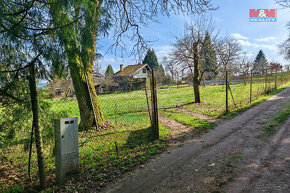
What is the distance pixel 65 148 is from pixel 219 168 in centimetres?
289

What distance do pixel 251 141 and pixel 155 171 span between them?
2.87 metres

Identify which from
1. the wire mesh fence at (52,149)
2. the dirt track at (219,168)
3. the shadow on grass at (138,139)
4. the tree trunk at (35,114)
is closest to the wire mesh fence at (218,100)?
the dirt track at (219,168)

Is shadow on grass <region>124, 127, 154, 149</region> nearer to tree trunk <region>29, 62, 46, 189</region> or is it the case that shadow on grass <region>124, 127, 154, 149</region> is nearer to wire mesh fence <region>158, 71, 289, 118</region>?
tree trunk <region>29, 62, 46, 189</region>

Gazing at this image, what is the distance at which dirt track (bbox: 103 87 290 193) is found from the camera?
8.67ft

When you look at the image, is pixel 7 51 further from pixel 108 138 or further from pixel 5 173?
pixel 108 138

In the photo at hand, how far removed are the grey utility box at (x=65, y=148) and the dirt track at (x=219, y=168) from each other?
32.9 inches

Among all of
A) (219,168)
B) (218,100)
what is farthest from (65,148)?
(218,100)

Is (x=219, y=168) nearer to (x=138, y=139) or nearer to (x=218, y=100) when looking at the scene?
(x=138, y=139)

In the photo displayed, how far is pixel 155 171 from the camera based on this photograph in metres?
3.33

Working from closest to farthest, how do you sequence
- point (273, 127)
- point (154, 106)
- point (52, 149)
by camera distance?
point (52, 149) → point (154, 106) → point (273, 127)

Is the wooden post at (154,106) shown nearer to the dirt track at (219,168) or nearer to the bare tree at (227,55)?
the dirt track at (219,168)

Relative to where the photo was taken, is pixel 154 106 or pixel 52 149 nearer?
pixel 52 149

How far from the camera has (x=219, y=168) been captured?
3178 millimetres

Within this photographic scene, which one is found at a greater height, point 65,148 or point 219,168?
point 65,148
